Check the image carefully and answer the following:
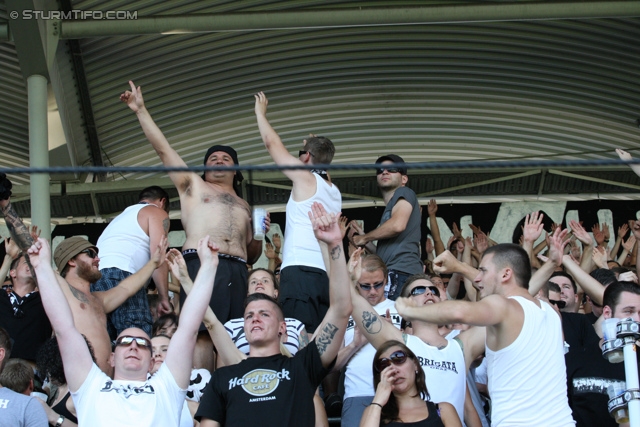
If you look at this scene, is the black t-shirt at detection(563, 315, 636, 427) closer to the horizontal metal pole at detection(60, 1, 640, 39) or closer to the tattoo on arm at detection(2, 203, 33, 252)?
the tattoo on arm at detection(2, 203, 33, 252)

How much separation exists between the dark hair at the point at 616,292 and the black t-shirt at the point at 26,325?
366cm

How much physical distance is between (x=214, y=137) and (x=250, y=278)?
19.1ft

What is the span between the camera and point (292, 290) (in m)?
6.24

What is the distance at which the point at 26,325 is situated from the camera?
6.13 metres

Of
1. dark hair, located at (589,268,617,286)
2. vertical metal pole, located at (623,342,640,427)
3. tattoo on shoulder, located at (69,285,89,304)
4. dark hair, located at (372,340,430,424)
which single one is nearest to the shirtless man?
tattoo on shoulder, located at (69,285,89,304)

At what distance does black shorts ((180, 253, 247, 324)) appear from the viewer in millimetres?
6152

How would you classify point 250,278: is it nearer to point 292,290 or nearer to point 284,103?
point 292,290

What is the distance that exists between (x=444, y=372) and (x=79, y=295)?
2.33 metres

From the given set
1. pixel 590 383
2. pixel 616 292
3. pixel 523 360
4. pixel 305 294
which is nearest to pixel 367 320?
pixel 305 294

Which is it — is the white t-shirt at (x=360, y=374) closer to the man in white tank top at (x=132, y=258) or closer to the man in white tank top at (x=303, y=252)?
the man in white tank top at (x=303, y=252)

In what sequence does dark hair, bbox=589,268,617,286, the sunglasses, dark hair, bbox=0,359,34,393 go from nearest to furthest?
the sunglasses → dark hair, bbox=0,359,34,393 → dark hair, bbox=589,268,617,286

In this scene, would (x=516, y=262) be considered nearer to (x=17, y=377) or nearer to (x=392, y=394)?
(x=392, y=394)

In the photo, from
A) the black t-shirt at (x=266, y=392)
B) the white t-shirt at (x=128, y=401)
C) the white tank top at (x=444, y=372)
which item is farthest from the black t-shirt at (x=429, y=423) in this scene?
the white t-shirt at (x=128, y=401)

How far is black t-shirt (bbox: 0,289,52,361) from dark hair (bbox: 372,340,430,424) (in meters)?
2.44
